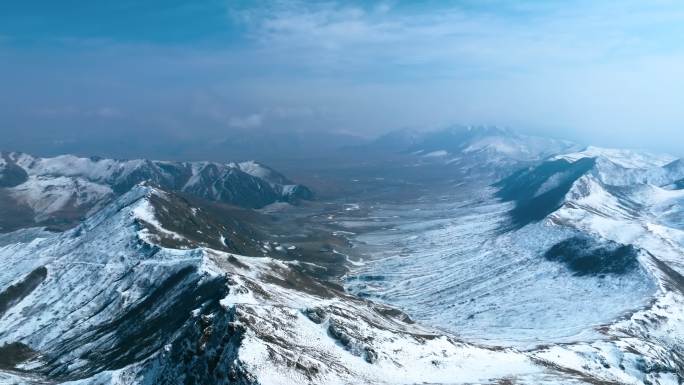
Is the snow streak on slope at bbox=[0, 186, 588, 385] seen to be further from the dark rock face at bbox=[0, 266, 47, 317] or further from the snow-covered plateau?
the dark rock face at bbox=[0, 266, 47, 317]

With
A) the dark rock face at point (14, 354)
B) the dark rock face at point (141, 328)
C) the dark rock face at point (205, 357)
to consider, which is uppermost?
the dark rock face at point (205, 357)

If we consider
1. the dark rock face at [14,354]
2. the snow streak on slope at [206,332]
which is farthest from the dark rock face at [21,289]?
the dark rock face at [14,354]

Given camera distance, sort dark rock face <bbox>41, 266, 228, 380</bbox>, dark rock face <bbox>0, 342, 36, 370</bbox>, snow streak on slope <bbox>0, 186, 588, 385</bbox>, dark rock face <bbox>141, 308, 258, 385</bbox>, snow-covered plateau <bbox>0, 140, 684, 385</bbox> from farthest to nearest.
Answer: dark rock face <bbox>0, 342, 36, 370</bbox> → dark rock face <bbox>41, 266, 228, 380</bbox> → snow-covered plateau <bbox>0, 140, 684, 385</bbox> → snow streak on slope <bbox>0, 186, 588, 385</bbox> → dark rock face <bbox>141, 308, 258, 385</bbox>

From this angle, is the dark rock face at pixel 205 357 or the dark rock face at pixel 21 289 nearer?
the dark rock face at pixel 205 357

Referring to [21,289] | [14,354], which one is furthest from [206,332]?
[21,289]

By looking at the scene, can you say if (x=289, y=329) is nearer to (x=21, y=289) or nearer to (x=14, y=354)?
(x=14, y=354)

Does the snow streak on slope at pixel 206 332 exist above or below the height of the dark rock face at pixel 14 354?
above

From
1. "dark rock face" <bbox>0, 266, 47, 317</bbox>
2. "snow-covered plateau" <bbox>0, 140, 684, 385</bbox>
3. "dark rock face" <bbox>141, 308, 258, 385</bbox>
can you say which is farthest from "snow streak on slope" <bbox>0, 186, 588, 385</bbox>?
"dark rock face" <bbox>0, 266, 47, 317</bbox>

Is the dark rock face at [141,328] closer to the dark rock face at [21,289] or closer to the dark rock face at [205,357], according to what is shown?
the dark rock face at [205,357]

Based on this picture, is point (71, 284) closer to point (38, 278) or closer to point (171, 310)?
point (38, 278)

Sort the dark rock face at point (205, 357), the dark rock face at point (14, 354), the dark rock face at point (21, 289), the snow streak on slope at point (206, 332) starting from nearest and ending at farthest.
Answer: the dark rock face at point (205, 357), the snow streak on slope at point (206, 332), the dark rock face at point (14, 354), the dark rock face at point (21, 289)

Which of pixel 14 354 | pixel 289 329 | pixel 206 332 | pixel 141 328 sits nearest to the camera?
pixel 206 332

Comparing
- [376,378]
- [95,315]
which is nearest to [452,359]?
[376,378]
